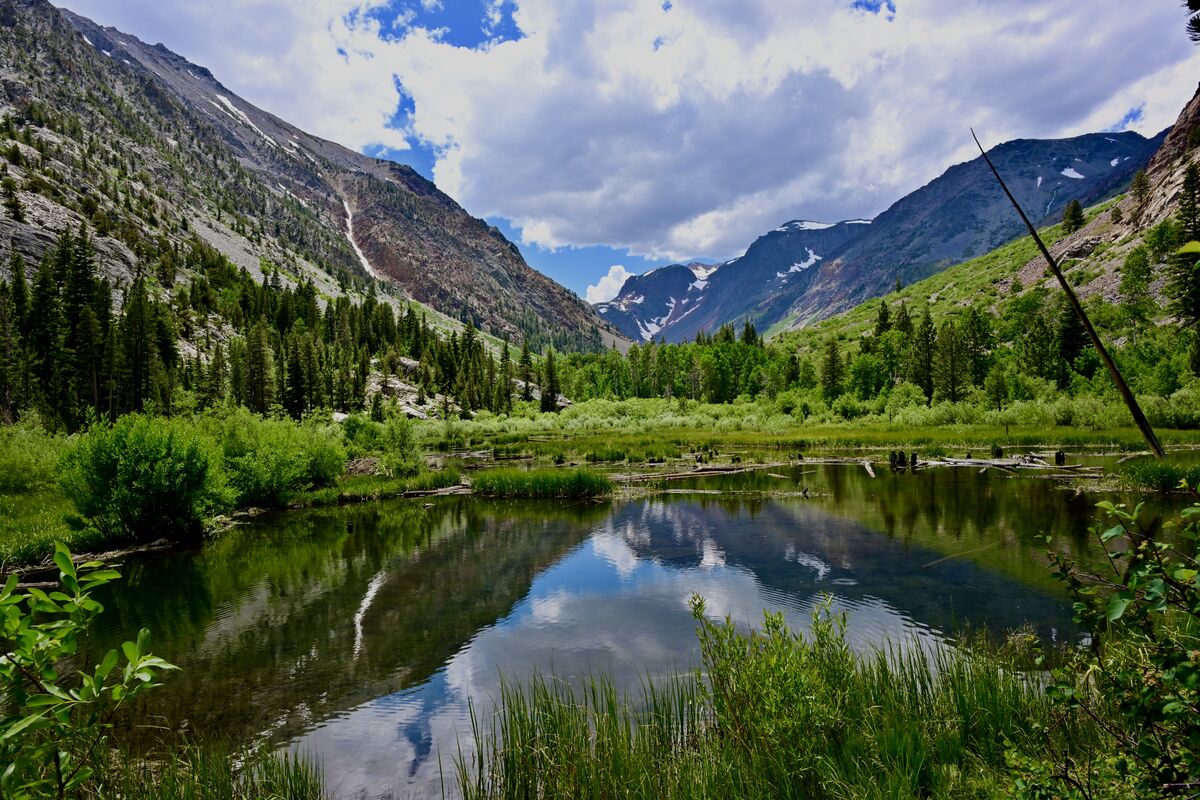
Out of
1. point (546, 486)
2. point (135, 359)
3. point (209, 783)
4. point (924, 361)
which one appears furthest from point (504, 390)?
point (209, 783)

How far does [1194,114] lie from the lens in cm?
12706

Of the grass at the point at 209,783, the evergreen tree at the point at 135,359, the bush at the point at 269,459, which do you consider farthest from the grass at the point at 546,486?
the evergreen tree at the point at 135,359

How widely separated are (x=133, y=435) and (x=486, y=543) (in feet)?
47.1

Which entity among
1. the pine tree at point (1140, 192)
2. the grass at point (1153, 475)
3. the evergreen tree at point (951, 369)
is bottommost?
the grass at point (1153, 475)

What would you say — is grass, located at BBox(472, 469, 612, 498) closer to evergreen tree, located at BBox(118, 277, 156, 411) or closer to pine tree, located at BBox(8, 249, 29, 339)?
evergreen tree, located at BBox(118, 277, 156, 411)

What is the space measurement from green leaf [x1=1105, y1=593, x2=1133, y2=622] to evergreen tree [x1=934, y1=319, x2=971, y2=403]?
3413 inches

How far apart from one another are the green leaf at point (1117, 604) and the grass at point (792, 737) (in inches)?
141

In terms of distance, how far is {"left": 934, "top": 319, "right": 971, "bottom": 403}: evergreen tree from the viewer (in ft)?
256

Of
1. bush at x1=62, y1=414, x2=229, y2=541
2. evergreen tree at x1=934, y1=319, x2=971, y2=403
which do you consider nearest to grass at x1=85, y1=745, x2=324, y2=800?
bush at x1=62, y1=414, x2=229, y2=541

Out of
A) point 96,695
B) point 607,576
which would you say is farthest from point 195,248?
point 96,695

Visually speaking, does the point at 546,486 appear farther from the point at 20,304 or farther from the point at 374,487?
the point at 20,304

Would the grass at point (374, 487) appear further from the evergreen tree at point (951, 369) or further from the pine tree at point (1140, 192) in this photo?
the pine tree at point (1140, 192)

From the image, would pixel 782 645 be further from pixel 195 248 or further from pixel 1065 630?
pixel 195 248

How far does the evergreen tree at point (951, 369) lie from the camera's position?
256 feet
